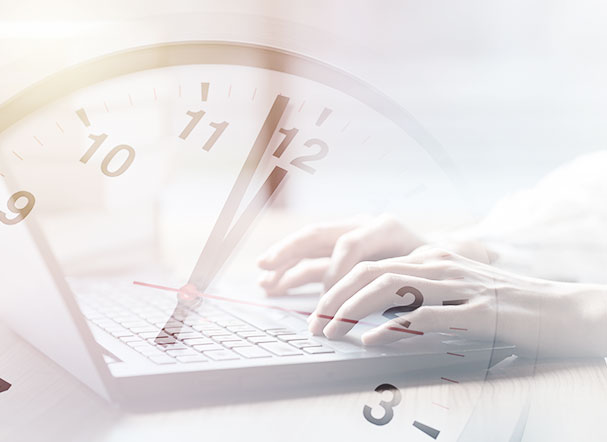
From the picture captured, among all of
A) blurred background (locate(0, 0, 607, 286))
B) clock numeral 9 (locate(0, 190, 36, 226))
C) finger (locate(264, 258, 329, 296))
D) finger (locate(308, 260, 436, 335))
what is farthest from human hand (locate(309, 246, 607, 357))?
blurred background (locate(0, 0, 607, 286))

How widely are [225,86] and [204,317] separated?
191 millimetres

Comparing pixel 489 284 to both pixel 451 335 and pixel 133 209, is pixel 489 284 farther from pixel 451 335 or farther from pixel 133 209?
pixel 133 209

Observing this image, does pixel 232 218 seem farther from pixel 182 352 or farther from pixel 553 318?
pixel 553 318

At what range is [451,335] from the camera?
0.37 meters

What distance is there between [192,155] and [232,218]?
62 millimetres

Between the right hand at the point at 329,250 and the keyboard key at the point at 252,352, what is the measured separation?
0.11m

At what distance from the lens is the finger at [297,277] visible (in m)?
0.51

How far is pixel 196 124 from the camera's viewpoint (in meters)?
0.42

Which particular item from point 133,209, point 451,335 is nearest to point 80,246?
point 133,209

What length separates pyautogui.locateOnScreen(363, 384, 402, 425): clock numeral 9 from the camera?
32 centimetres

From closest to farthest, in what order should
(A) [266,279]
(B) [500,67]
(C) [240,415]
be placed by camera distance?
(C) [240,415]
(A) [266,279]
(B) [500,67]

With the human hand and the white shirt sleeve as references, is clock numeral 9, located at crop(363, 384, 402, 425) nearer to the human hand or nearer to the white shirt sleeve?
the human hand

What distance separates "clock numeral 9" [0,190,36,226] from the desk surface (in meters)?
0.07

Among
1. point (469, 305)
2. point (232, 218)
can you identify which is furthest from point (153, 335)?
point (469, 305)
